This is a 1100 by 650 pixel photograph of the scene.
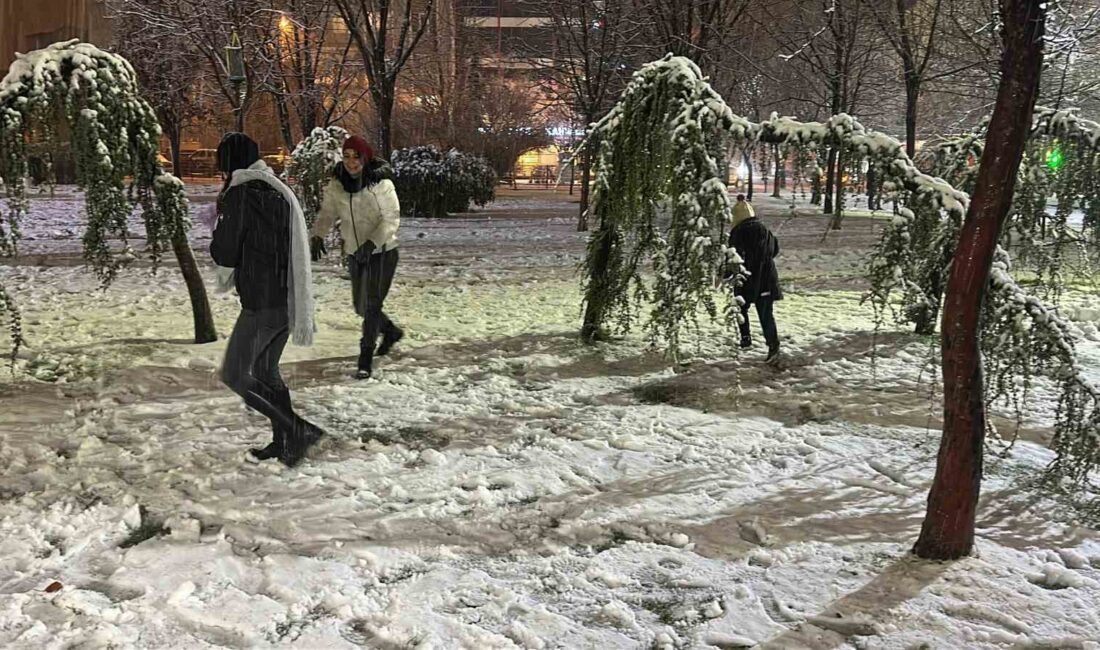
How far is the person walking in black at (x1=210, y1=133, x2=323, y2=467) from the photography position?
4.22 metres

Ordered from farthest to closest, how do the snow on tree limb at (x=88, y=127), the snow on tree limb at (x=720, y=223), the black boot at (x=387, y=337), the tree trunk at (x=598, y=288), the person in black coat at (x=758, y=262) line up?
the tree trunk at (x=598, y=288), the person in black coat at (x=758, y=262), the black boot at (x=387, y=337), the snow on tree limb at (x=88, y=127), the snow on tree limb at (x=720, y=223)

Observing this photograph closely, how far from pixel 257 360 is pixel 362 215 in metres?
2.04

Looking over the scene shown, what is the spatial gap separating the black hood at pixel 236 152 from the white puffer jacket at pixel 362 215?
1.68m

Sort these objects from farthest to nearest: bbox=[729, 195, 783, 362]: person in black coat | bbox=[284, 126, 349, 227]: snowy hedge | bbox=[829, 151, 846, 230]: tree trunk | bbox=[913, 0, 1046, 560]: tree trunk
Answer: bbox=[284, 126, 349, 227]: snowy hedge → bbox=[729, 195, 783, 362]: person in black coat → bbox=[829, 151, 846, 230]: tree trunk → bbox=[913, 0, 1046, 560]: tree trunk

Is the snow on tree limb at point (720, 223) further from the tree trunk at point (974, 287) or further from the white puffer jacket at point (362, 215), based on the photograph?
the white puffer jacket at point (362, 215)

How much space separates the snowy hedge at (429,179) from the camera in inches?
898

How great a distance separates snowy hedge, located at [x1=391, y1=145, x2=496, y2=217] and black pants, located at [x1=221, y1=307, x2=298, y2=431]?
18.7 meters

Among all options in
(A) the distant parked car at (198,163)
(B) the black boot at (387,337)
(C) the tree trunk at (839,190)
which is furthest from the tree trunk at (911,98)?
(A) the distant parked car at (198,163)

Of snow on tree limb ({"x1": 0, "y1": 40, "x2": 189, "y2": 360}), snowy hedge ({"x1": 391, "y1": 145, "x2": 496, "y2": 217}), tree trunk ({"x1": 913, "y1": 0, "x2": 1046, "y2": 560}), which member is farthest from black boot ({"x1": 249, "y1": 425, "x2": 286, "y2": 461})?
snowy hedge ({"x1": 391, "y1": 145, "x2": 496, "y2": 217})

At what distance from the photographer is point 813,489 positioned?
4340 mm

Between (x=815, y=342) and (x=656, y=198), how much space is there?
2.92 m

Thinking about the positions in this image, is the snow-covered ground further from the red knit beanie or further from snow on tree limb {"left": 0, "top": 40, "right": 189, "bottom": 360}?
the red knit beanie

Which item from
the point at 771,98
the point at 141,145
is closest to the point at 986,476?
the point at 141,145

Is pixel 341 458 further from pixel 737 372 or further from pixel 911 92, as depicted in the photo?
pixel 911 92
